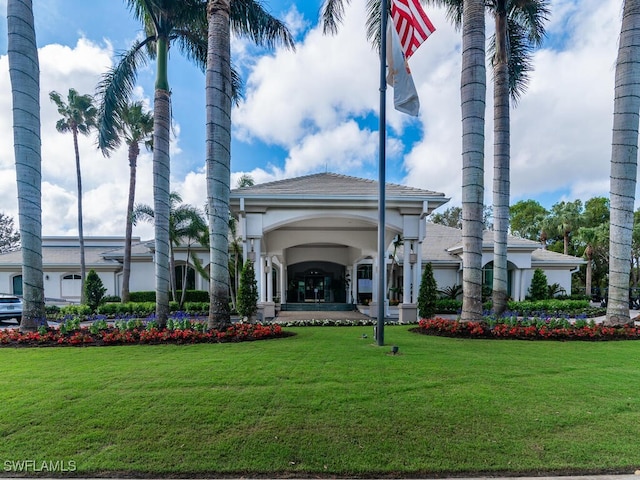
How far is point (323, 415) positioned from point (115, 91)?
12354 mm

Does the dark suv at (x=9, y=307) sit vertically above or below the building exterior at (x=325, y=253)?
below

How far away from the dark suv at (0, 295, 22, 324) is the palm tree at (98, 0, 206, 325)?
10431mm

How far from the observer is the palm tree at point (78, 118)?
2195 cm

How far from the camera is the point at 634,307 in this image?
68.7 feet

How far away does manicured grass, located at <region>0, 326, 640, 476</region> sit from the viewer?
312cm

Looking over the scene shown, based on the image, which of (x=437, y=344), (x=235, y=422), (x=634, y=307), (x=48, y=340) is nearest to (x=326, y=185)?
(x=437, y=344)

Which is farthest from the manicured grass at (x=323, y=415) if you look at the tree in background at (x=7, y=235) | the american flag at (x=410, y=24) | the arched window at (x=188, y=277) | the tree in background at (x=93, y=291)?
A: the tree in background at (x=7, y=235)

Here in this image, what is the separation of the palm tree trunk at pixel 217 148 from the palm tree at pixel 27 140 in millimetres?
4723

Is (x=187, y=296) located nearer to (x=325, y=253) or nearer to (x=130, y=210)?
(x=130, y=210)

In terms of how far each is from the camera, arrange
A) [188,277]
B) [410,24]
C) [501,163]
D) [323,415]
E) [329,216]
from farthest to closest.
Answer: [188,277]
[329,216]
[501,163]
[410,24]
[323,415]

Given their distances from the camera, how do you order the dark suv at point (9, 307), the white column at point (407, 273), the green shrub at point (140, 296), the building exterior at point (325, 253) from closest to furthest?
the building exterior at point (325, 253) → the white column at point (407, 273) → the dark suv at point (9, 307) → the green shrub at point (140, 296)

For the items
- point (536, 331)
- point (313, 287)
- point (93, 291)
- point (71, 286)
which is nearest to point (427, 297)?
point (536, 331)

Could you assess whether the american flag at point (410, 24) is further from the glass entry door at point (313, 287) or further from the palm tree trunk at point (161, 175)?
the glass entry door at point (313, 287)

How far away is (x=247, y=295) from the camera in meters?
12.8
